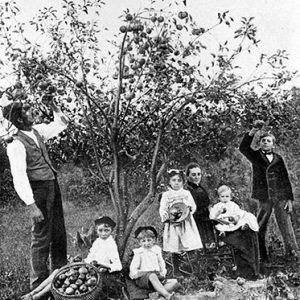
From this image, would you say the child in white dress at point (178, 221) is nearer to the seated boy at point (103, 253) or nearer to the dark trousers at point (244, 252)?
the dark trousers at point (244, 252)

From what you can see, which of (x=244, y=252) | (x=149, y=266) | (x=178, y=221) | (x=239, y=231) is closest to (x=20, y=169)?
(x=149, y=266)

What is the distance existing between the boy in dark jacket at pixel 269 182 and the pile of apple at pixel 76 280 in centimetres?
188

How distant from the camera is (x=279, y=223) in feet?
21.3

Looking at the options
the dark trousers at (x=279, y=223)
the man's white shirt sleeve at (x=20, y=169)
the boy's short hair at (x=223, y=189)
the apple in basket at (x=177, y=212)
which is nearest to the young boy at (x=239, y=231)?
the boy's short hair at (x=223, y=189)

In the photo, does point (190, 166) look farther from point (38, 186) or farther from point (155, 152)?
point (38, 186)

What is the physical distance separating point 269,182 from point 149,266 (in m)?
1.56

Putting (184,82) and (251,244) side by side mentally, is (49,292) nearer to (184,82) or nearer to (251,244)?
(251,244)

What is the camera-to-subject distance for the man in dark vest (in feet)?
19.1

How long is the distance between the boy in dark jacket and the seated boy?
1.54m

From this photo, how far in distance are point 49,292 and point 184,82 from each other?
8.04ft

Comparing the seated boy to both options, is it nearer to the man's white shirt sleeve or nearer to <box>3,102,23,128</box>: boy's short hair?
the man's white shirt sleeve

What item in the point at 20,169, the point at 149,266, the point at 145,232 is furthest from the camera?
the point at 145,232

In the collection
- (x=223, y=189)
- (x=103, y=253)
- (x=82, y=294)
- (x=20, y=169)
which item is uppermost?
(x=20, y=169)

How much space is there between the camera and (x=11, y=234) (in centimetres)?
616
